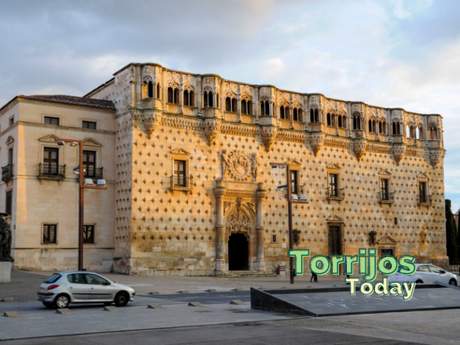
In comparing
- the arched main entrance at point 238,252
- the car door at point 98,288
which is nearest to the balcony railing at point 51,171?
the arched main entrance at point 238,252

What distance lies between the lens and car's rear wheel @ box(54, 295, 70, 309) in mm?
19406

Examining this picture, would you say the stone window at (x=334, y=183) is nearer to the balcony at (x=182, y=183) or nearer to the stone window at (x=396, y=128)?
the stone window at (x=396, y=128)

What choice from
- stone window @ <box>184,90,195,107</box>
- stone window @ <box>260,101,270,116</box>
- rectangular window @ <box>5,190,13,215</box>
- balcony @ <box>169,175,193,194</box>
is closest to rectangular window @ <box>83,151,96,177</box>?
rectangular window @ <box>5,190,13,215</box>

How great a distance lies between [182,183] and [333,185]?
1381 cm

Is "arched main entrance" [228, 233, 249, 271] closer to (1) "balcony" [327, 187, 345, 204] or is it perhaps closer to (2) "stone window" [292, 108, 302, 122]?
(1) "balcony" [327, 187, 345, 204]

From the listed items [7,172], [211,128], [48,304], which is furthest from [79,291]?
[211,128]

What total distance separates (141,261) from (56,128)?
10205 millimetres

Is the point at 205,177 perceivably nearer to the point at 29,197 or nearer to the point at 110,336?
the point at 29,197

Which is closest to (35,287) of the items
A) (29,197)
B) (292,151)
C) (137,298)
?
(137,298)

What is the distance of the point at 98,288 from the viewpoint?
66.3ft

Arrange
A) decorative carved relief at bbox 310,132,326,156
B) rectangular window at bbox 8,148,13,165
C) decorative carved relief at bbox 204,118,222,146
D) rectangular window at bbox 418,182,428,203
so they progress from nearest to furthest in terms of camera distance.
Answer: rectangular window at bbox 8,148,13,165
decorative carved relief at bbox 204,118,222,146
decorative carved relief at bbox 310,132,326,156
rectangular window at bbox 418,182,428,203

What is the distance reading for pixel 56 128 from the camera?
36500mm

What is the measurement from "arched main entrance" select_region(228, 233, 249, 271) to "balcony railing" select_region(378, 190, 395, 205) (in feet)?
44.3

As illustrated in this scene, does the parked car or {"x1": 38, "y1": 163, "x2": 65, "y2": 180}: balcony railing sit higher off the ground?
{"x1": 38, "y1": 163, "x2": 65, "y2": 180}: balcony railing
